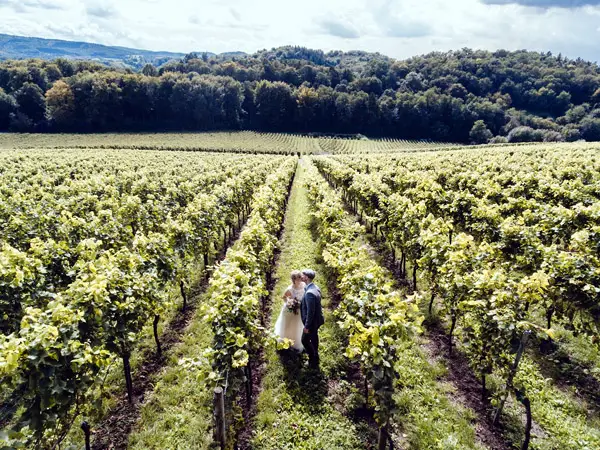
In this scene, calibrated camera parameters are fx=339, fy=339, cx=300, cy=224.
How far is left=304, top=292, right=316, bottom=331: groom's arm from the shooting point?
22.5 feet

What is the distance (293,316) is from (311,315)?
0.83 m

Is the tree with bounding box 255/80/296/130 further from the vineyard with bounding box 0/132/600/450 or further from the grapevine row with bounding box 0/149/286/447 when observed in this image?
the vineyard with bounding box 0/132/600/450

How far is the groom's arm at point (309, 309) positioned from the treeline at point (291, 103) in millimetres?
88982

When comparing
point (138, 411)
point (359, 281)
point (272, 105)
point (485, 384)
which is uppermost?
point (272, 105)

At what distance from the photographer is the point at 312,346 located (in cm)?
743

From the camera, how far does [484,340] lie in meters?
5.90

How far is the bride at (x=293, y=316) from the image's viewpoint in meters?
7.43

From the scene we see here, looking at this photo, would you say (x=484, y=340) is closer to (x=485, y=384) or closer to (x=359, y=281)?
(x=485, y=384)

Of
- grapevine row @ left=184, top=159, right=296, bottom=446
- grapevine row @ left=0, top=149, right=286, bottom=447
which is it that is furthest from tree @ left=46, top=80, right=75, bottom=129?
grapevine row @ left=184, top=159, right=296, bottom=446

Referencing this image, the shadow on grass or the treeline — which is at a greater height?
the treeline

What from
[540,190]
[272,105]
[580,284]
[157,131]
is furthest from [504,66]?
[580,284]

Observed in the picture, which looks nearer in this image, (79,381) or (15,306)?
(79,381)

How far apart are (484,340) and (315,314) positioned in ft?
10.2

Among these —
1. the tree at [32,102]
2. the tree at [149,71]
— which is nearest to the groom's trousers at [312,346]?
the tree at [32,102]
